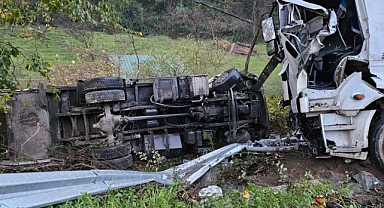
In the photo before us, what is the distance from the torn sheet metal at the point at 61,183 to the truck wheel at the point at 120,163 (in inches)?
36.3

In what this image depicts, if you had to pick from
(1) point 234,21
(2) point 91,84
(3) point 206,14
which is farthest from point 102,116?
(1) point 234,21

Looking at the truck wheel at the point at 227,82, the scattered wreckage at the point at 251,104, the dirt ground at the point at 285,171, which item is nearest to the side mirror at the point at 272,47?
the scattered wreckage at the point at 251,104

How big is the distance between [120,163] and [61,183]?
1573 mm

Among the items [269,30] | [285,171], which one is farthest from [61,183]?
[269,30]

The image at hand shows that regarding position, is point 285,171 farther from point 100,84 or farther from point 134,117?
point 100,84

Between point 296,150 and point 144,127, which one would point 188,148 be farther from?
point 296,150

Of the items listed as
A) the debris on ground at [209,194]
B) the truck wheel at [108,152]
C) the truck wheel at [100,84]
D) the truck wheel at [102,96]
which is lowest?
the debris on ground at [209,194]

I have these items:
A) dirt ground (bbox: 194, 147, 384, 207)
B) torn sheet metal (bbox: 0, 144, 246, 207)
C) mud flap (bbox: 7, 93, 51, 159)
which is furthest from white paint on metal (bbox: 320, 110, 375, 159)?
mud flap (bbox: 7, 93, 51, 159)

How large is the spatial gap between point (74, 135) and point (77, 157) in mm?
716

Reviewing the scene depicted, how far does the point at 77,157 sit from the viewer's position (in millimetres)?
4633

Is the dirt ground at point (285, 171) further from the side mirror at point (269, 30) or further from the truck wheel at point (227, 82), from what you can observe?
the side mirror at point (269, 30)

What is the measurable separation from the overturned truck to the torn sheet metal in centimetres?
109

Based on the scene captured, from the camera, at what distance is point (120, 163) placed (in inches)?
183

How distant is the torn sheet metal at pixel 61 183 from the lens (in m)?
2.69
